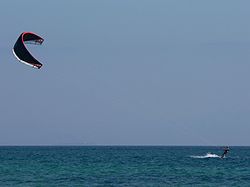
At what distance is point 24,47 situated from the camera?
36.0 metres

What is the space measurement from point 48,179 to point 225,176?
46.2ft

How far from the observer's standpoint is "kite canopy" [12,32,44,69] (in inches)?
1378

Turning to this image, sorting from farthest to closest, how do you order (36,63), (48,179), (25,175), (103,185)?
(25,175), (48,179), (103,185), (36,63)

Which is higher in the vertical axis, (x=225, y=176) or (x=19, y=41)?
(x=19, y=41)

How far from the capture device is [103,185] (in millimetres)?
44812

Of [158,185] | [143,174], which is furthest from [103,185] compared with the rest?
[143,174]

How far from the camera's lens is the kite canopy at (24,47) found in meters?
35.0

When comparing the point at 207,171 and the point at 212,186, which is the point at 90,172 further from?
Result: the point at 212,186

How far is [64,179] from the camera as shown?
164ft

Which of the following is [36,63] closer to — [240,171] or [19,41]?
[19,41]

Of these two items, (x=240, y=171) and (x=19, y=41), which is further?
(x=240, y=171)

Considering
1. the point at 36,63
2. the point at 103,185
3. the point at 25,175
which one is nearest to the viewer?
the point at 36,63

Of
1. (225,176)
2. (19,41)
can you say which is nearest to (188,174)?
(225,176)

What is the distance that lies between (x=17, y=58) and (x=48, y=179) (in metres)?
17.0
